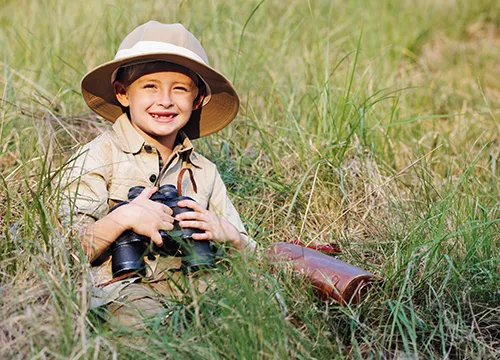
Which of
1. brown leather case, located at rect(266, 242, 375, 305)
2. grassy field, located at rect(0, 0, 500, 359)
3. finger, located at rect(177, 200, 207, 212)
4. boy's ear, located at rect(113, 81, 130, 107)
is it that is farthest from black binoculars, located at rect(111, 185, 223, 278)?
boy's ear, located at rect(113, 81, 130, 107)

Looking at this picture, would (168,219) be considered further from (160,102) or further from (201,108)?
(201,108)

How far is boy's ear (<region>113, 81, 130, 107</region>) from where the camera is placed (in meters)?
3.32

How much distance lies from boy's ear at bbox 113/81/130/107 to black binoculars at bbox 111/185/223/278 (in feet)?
1.50

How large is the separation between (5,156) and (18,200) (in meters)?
0.87

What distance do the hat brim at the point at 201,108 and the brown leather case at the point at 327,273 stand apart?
75cm

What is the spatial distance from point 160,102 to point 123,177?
1.10ft

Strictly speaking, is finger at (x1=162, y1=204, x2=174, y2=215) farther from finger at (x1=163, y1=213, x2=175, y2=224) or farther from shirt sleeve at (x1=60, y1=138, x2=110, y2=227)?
shirt sleeve at (x1=60, y1=138, x2=110, y2=227)

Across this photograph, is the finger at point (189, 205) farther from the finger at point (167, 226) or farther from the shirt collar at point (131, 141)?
the shirt collar at point (131, 141)

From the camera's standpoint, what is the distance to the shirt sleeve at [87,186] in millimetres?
2959

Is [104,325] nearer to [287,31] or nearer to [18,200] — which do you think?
[18,200]

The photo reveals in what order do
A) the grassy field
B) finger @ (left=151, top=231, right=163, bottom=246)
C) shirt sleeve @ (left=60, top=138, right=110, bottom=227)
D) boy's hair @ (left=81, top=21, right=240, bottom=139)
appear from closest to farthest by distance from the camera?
the grassy field, finger @ (left=151, top=231, right=163, bottom=246), shirt sleeve @ (left=60, top=138, right=110, bottom=227), boy's hair @ (left=81, top=21, right=240, bottom=139)

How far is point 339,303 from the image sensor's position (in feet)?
9.39

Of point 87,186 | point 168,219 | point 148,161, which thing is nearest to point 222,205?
point 148,161

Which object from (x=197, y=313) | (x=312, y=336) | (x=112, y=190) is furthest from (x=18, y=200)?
(x=312, y=336)
